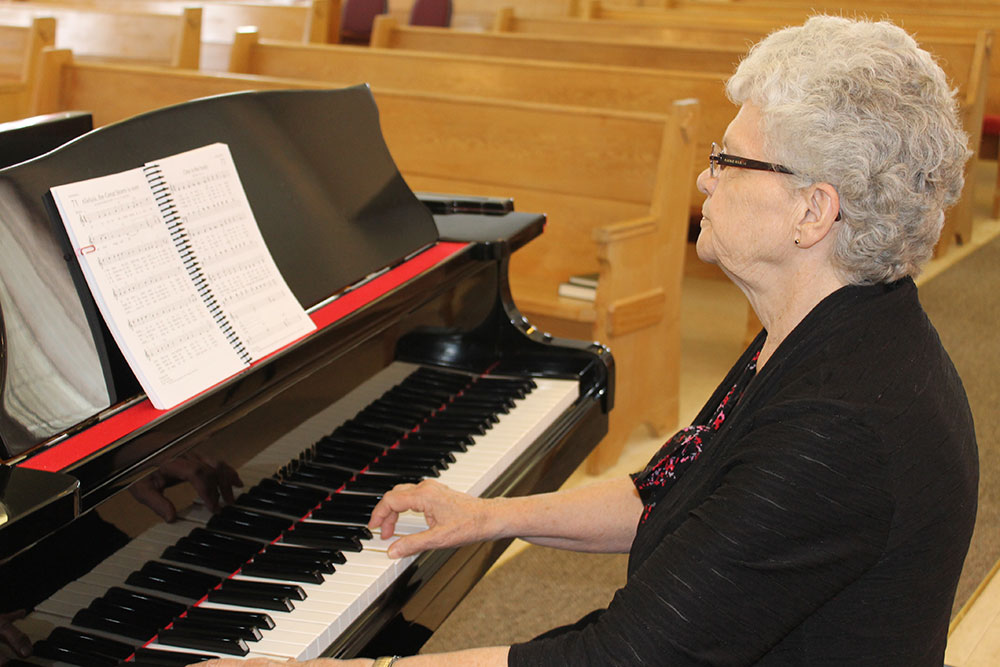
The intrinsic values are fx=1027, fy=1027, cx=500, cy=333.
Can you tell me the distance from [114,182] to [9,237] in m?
0.17

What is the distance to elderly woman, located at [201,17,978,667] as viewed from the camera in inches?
41.9

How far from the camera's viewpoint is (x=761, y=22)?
6523 mm

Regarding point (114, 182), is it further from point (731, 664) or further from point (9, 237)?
point (731, 664)

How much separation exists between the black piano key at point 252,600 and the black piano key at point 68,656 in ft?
0.55

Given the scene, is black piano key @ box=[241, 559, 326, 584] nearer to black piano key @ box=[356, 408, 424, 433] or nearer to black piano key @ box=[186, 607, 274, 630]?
black piano key @ box=[186, 607, 274, 630]

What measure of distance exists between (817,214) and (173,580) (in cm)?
98

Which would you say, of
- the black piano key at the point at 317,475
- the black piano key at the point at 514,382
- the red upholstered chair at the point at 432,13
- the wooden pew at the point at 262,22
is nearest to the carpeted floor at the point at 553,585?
the black piano key at the point at 514,382

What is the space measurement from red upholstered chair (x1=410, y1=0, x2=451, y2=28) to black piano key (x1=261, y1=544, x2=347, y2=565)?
26.1 feet

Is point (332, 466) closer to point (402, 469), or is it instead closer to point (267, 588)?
point (402, 469)

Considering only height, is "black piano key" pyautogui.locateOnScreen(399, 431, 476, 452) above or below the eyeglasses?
below

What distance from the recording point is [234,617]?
1391mm

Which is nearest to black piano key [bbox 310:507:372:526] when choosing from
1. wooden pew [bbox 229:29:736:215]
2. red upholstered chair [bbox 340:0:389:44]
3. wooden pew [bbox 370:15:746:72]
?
wooden pew [bbox 229:29:736:215]

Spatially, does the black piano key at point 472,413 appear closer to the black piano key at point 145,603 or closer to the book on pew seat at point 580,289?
the black piano key at point 145,603

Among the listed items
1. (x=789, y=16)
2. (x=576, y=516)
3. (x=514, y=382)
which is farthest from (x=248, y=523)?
(x=789, y=16)
